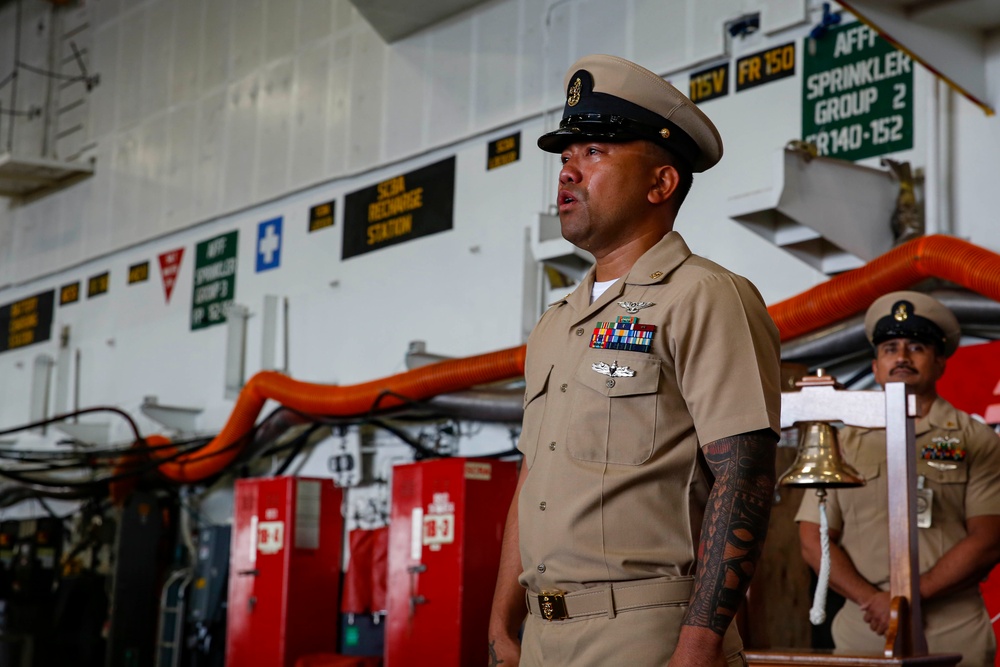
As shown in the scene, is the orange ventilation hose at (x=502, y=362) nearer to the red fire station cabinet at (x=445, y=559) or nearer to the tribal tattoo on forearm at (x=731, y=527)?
the red fire station cabinet at (x=445, y=559)

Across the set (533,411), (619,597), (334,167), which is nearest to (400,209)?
(334,167)

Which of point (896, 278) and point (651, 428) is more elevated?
point (896, 278)

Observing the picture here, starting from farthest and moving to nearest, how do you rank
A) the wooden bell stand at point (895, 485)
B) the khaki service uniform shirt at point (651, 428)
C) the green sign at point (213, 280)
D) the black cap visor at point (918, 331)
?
the green sign at point (213, 280) < the black cap visor at point (918, 331) < the wooden bell stand at point (895, 485) < the khaki service uniform shirt at point (651, 428)

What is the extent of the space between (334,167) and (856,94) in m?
4.81

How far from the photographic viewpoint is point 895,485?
10.8 feet

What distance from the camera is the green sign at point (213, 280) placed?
1055 cm

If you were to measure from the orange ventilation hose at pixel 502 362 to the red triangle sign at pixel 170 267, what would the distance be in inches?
77.6

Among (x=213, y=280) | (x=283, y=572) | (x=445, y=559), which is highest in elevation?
(x=213, y=280)

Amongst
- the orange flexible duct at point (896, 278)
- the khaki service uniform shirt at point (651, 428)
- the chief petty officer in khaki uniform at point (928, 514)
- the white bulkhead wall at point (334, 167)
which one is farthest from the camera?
the white bulkhead wall at point (334, 167)

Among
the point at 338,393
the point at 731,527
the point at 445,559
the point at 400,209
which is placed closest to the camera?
the point at 731,527

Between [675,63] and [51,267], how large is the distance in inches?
340

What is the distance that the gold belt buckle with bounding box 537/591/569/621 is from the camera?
203 cm

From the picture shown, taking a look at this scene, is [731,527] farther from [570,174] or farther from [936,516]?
[936,516]

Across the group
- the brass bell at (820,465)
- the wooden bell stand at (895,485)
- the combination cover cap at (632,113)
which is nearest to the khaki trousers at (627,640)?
the combination cover cap at (632,113)
